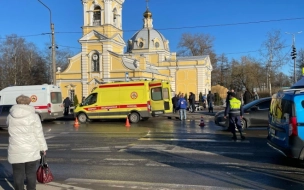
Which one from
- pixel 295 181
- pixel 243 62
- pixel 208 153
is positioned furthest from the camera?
pixel 243 62

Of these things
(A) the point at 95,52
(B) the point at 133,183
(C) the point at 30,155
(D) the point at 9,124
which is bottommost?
(B) the point at 133,183

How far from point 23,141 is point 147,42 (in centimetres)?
5983

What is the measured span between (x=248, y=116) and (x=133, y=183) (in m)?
9.30

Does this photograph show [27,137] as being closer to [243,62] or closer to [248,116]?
[248,116]

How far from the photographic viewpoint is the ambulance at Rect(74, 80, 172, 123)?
64.4 feet

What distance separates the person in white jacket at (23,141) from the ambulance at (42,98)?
15511 mm

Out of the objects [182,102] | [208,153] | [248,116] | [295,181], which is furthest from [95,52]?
[295,181]

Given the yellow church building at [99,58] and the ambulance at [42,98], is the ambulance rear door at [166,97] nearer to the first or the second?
the ambulance at [42,98]

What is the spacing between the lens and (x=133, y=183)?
20.8ft

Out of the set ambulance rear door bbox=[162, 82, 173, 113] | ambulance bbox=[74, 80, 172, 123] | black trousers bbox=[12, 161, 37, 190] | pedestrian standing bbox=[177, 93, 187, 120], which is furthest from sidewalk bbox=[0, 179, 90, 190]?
ambulance rear door bbox=[162, 82, 173, 113]

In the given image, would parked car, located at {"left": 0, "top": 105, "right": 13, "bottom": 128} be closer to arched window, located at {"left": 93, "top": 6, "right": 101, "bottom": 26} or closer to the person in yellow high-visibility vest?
the person in yellow high-visibility vest

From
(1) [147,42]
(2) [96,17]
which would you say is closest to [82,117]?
(2) [96,17]

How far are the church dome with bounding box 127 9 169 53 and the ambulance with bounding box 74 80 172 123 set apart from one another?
1682 inches

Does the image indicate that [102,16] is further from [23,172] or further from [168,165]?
[23,172]
